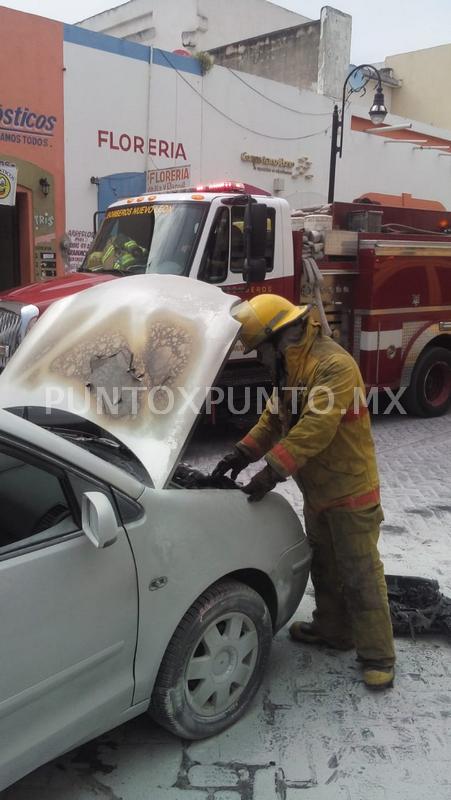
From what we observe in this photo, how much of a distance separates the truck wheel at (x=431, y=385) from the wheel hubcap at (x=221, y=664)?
649cm

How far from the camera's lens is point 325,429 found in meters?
2.88

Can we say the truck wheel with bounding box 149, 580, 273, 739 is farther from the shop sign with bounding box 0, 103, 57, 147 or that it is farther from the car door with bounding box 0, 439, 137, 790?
the shop sign with bounding box 0, 103, 57, 147

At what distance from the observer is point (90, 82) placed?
11.6 meters

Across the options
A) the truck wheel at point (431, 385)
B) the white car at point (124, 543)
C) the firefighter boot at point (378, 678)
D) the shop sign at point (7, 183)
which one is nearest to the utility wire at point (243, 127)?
the shop sign at point (7, 183)

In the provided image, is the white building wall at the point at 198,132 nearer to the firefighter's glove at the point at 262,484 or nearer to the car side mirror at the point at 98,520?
the firefighter's glove at the point at 262,484

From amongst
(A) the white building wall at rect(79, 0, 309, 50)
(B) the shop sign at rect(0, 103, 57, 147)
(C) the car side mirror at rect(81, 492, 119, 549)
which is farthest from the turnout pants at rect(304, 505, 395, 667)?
(A) the white building wall at rect(79, 0, 309, 50)

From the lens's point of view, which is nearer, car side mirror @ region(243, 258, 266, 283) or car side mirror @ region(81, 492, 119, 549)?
car side mirror @ region(81, 492, 119, 549)

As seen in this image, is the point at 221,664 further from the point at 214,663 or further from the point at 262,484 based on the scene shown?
the point at 262,484

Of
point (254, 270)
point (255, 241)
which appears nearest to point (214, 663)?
point (254, 270)

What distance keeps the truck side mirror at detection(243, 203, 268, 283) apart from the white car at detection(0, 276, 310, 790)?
3611 millimetres

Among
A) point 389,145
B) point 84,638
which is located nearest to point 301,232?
point 84,638

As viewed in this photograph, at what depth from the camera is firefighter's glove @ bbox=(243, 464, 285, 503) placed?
2.88 metres

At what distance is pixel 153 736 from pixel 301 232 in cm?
582

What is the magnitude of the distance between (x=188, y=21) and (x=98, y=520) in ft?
62.7
